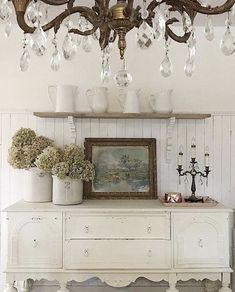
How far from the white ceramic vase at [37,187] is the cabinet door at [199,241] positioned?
951 mm

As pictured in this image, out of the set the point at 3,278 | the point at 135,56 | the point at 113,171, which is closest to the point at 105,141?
the point at 113,171

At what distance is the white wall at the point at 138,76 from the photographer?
3039 mm

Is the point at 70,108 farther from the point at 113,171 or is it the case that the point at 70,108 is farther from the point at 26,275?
the point at 26,275

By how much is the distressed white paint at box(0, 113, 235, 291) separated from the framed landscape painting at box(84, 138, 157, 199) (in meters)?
0.07

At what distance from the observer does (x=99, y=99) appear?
286 cm

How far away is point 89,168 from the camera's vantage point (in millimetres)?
2680

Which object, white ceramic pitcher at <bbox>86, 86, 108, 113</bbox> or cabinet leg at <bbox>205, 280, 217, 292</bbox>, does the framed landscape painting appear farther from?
cabinet leg at <bbox>205, 280, 217, 292</bbox>

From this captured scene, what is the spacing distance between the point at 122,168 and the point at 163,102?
24.4 inches

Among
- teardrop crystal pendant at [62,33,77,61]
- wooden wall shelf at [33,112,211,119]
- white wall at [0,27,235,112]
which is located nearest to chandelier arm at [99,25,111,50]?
teardrop crystal pendant at [62,33,77,61]

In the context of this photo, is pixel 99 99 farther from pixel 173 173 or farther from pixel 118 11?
pixel 118 11

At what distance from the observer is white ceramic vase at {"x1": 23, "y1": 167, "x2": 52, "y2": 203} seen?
2.76 metres

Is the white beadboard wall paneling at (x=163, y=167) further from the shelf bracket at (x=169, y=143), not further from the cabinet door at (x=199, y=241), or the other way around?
the cabinet door at (x=199, y=241)

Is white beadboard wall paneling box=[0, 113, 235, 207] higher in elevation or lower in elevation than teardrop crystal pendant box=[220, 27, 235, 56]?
lower

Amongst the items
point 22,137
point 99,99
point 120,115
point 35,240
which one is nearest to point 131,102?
point 120,115
